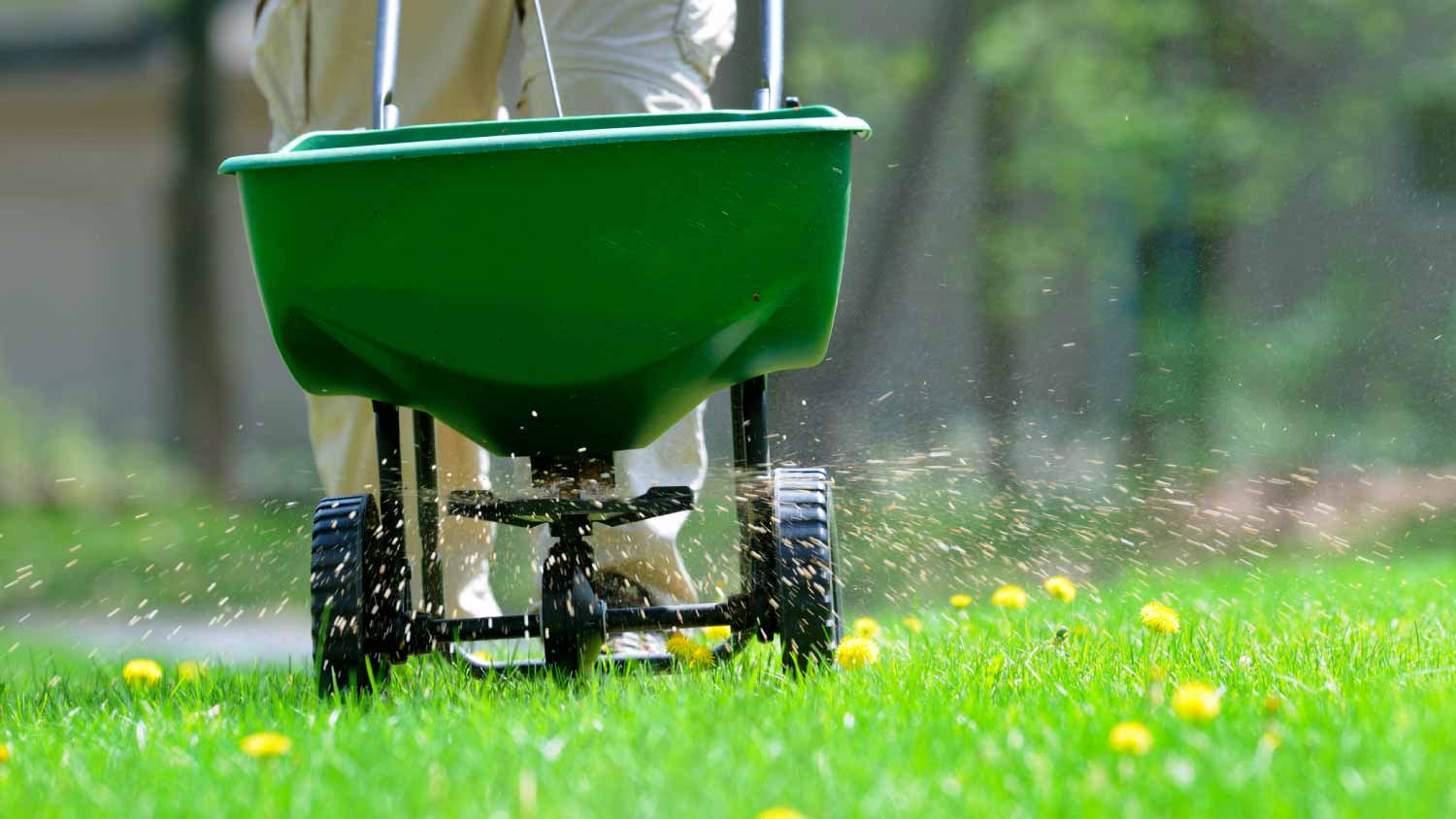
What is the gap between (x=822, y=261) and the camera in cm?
176

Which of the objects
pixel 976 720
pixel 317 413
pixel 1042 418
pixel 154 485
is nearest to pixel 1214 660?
pixel 976 720

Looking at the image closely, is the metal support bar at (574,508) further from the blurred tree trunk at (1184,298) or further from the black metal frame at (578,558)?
the blurred tree trunk at (1184,298)

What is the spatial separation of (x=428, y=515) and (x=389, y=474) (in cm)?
14

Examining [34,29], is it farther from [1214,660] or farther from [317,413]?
[1214,660]

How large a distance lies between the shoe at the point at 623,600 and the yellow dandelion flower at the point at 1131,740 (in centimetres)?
98

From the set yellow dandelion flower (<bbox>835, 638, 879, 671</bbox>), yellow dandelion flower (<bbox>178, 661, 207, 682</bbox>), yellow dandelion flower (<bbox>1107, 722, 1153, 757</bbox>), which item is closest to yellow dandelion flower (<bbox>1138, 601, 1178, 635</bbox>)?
yellow dandelion flower (<bbox>835, 638, 879, 671</bbox>)

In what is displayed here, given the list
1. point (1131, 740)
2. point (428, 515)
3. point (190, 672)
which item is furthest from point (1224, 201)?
point (1131, 740)

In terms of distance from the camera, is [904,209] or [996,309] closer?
[904,209]

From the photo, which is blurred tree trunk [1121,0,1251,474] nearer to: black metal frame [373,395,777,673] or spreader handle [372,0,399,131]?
black metal frame [373,395,777,673]

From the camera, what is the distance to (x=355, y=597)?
1845 millimetres

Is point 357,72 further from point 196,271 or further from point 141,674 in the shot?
point 196,271

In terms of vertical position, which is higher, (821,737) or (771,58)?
(771,58)

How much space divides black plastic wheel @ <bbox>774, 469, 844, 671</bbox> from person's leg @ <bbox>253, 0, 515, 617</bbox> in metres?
0.66

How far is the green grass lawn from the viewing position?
1171 millimetres
